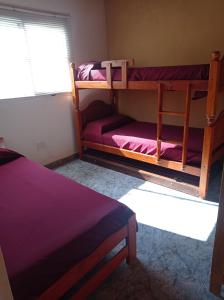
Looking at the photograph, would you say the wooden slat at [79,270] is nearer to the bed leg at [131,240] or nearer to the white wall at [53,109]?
the bed leg at [131,240]

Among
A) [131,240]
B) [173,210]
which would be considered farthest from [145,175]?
[131,240]

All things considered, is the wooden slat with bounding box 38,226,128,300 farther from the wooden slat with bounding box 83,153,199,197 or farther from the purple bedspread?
the purple bedspread

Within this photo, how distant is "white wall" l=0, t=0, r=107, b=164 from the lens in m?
2.77

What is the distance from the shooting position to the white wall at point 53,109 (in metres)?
2.77

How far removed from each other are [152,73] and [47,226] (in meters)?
1.89

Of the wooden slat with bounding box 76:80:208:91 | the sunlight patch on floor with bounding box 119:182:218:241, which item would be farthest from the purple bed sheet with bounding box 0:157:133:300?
the wooden slat with bounding box 76:80:208:91

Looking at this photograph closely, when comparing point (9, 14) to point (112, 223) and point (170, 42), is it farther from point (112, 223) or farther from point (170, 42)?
point (112, 223)

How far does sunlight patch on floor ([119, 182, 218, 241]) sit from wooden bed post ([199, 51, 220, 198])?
0.65ft

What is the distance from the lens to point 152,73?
245 centimetres

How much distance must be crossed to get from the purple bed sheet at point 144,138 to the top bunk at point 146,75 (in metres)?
0.61

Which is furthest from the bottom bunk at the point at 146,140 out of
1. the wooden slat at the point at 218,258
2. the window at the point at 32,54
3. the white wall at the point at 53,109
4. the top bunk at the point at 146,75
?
the wooden slat at the point at 218,258

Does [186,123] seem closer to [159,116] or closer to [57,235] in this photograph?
[159,116]

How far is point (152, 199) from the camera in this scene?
2416 millimetres

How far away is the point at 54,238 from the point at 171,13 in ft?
10.2
